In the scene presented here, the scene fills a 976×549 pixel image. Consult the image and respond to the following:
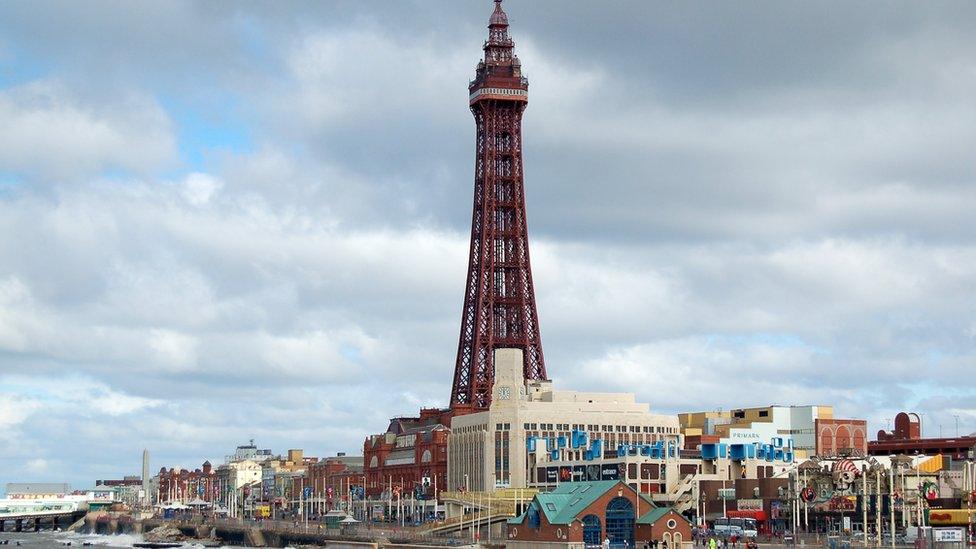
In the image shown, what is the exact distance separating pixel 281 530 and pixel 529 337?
33635 millimetres

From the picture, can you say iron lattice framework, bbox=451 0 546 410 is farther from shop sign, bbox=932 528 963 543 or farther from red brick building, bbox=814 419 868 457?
shop sign, bbox=932 528 963 543

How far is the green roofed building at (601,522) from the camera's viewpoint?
102 meters

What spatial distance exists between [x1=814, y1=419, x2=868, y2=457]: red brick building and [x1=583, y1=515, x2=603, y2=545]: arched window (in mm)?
78612

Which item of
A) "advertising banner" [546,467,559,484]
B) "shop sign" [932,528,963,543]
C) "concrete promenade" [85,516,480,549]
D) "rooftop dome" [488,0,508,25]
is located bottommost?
"concrete promenade" [85,516,480,549]

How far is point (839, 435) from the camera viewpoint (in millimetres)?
179125

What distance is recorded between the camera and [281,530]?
153375 mm

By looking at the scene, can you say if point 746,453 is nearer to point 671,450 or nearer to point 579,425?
point 671,450

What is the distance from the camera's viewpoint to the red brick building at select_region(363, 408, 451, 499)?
545 ft

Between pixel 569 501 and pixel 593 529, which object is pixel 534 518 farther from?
pixel 593 529

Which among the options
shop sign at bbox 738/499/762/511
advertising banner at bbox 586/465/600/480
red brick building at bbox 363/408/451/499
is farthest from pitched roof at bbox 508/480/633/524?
red brick building at bbox 363/408/451/499

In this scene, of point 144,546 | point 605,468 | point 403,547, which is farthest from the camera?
point 144,546

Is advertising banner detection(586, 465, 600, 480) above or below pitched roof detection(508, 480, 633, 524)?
above

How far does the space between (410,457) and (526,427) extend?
2498 cm

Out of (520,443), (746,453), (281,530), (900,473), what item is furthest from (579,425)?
(900,473)
